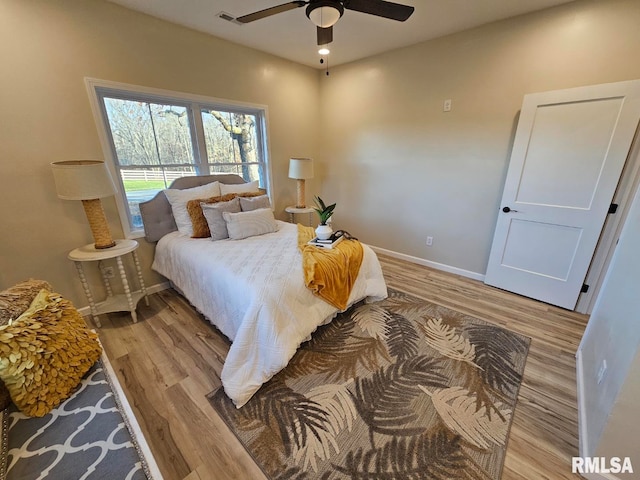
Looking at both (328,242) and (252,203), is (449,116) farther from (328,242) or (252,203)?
(252,203)

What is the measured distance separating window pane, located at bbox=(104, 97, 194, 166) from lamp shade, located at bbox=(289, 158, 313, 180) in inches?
50.0

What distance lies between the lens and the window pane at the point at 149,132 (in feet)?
8.04

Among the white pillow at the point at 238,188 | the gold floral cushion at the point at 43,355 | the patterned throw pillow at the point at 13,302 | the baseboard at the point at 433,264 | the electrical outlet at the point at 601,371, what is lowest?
the baseboard at the point at 433,264

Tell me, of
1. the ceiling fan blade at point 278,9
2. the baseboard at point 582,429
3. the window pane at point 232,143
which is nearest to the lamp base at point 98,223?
the window pane at point 232,143

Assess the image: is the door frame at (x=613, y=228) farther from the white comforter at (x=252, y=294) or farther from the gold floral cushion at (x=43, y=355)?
the gold floral cushion at (x=43, y=355)

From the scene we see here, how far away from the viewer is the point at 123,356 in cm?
196

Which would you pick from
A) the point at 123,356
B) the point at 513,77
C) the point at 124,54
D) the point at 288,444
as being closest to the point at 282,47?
the point at 124,54

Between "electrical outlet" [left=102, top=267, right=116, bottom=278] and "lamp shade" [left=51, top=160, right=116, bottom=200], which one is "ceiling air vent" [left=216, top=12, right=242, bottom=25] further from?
"electrical outlet" [left=102, top=267, right=116, bottom=278]

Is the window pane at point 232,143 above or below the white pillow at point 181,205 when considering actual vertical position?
above

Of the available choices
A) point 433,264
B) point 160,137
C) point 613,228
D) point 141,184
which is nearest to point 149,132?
point 160,137

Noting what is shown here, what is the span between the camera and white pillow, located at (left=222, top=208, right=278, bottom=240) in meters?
2.54

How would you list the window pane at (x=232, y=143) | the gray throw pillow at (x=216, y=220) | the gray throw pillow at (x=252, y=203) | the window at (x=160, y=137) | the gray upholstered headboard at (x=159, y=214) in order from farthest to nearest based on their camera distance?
the window pane at (x=232, y=143), the gray throw pillow at (x=252, y=203), the gray upholstered headboard at (x=159, y=214), the gray throw pillow at (x=216, y=220), the window at (x=160, y=137)

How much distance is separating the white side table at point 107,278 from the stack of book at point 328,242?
5.10 ft

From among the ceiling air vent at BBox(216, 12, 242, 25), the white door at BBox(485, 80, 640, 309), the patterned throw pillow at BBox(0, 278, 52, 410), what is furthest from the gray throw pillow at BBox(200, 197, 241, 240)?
the white door at BBox(485, 80, 640, 309)
